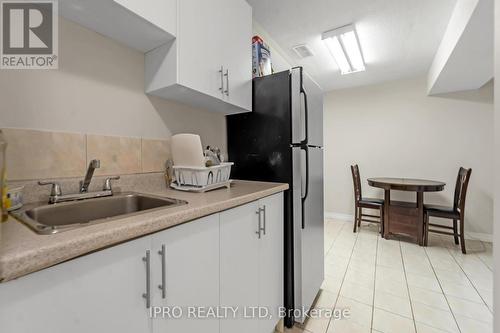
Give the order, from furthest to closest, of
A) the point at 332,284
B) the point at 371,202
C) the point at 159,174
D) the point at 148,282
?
the point at 371,202
the point at 332,284
the point at 159,174
the point at 148,282

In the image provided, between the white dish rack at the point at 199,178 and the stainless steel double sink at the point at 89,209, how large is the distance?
0.24 meters

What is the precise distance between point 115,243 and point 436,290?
101 inches

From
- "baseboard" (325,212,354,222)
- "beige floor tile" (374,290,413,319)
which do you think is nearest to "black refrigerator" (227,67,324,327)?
"beige floor tile" (374,290,413,319)

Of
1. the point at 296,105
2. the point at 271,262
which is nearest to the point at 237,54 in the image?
the point at 296,105

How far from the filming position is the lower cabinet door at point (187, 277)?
2.20 feet

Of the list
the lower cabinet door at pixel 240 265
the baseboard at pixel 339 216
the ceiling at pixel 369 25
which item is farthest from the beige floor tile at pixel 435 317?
the ceiling at pixel 369 25

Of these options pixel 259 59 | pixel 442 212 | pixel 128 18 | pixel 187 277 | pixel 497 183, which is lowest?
pixel 442 212

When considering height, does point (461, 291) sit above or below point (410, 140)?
below

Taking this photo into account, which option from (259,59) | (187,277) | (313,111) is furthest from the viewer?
(259,59)

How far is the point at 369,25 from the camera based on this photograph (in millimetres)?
2201

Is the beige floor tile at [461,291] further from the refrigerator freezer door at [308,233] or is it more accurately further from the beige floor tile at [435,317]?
the refrigerator freezer door at [308,233]

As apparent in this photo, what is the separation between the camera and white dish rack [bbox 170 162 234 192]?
3.97 ft

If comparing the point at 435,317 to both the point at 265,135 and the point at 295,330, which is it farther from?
the point at 265,135

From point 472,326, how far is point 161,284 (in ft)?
6.98
